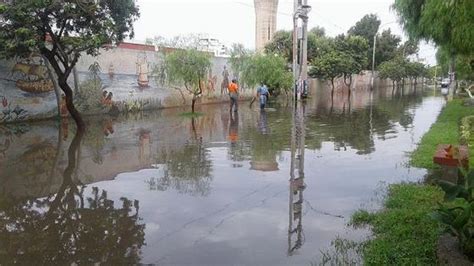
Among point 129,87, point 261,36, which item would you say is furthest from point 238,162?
point 261,36

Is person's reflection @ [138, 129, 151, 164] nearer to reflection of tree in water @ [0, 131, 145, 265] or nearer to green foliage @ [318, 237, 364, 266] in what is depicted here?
reflection of tree in water @ [0, 131, 145, 265]

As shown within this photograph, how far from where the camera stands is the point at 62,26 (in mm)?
16141

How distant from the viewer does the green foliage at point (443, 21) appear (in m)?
9.59

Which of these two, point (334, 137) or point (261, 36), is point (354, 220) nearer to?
point (334, 137)

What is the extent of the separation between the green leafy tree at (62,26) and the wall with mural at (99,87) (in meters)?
2.17

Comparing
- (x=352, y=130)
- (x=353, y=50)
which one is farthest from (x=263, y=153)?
(x=353, y=50)

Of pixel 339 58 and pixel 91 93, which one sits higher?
pixel 339 58

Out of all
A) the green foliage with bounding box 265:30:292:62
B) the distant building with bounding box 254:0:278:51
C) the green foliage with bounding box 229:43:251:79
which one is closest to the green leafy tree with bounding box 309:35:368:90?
the green foliage with bounding box 265:30:292:62

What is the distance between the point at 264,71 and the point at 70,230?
986 inches

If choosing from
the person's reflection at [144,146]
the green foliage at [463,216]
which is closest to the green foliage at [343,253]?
the green foliage at [463,216]

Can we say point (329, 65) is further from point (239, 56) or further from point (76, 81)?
point (76, 81)

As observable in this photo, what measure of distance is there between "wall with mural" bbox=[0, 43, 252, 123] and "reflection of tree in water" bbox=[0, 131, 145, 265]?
12388 millimetres

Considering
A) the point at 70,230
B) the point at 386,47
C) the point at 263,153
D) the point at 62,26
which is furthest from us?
the point at 386,47

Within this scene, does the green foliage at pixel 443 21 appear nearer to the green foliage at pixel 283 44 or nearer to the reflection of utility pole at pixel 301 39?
the reflection of utility pole at pixel 301 39
